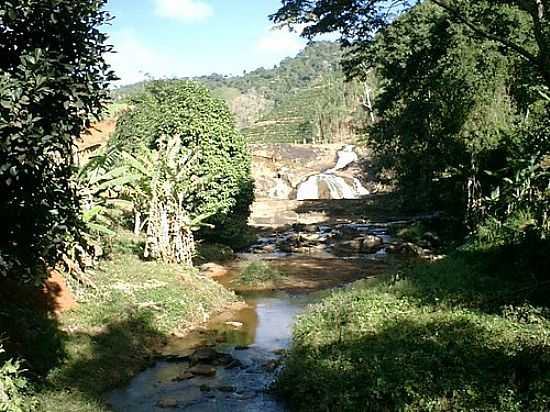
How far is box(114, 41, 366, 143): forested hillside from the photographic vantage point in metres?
78.3

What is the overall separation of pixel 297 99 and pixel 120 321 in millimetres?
99647

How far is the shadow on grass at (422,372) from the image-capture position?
24.0 ft

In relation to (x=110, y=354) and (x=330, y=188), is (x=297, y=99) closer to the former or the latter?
(x=330, y=188)

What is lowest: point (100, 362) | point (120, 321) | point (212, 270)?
point (212, 270)

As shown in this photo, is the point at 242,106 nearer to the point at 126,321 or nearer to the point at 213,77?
the point at 213,77

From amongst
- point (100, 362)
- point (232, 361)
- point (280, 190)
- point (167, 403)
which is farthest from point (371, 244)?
point (280, 190)

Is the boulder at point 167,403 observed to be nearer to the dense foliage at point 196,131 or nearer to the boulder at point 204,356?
the boulder at point 204,356

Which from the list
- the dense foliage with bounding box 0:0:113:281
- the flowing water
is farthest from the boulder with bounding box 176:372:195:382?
the dense foliage with bounding box 0:0:113:281

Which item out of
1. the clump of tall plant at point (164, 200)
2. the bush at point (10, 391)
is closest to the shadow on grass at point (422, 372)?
the bush at point (10, 391)

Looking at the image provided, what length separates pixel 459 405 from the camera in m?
7.16

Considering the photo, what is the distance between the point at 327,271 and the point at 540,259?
394 inches

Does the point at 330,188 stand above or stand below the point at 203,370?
above

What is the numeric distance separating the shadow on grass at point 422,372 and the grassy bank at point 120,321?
10.2 ft

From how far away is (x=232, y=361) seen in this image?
11961 millimetres
